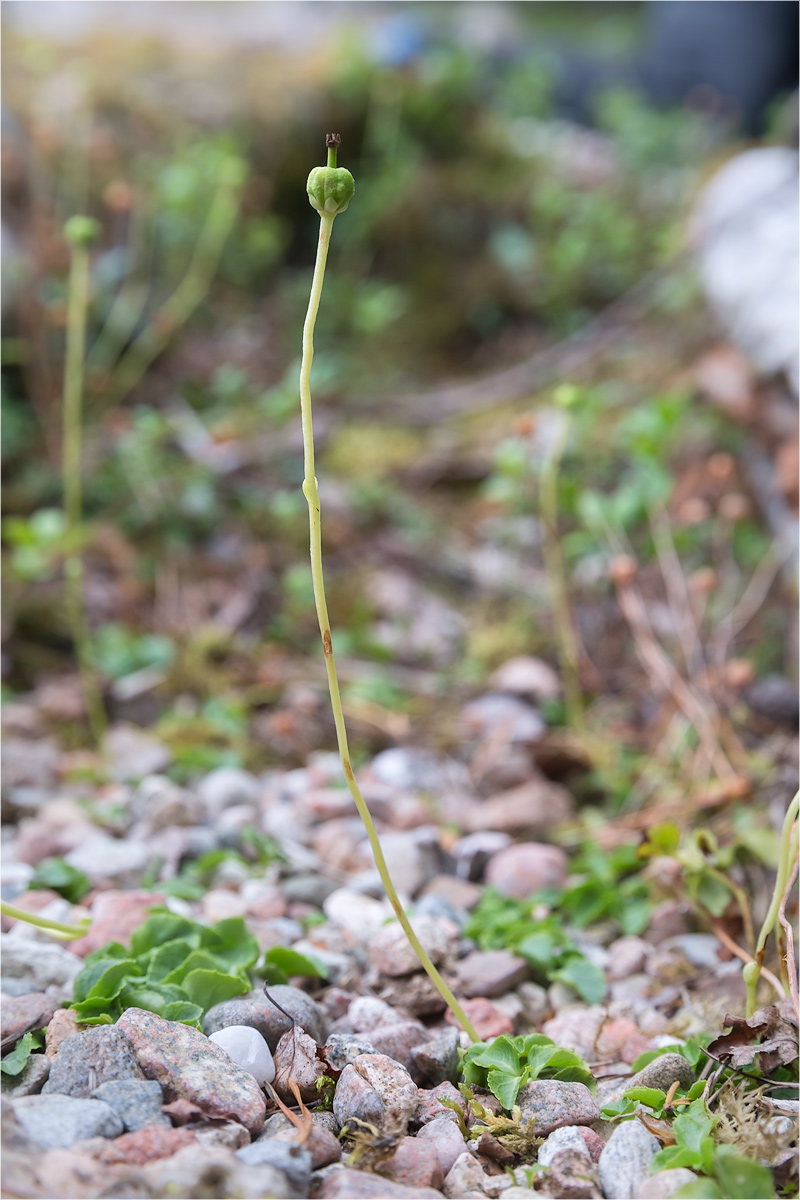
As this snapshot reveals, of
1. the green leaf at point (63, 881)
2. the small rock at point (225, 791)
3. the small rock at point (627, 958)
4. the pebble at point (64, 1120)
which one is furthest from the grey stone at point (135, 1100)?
the small rock at point (225, 791)

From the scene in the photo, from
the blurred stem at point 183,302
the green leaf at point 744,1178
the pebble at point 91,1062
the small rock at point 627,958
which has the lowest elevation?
the small rock at point 627,958

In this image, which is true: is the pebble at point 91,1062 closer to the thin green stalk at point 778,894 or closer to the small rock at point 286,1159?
the small rock at point 286,1159

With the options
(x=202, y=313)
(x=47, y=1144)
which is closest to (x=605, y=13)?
(x=202, y=313)

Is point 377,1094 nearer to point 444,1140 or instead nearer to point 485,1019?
point 444,1140

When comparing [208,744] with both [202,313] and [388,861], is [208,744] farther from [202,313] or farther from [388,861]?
[202,313]

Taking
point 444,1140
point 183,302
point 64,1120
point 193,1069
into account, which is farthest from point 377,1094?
point 183,302
